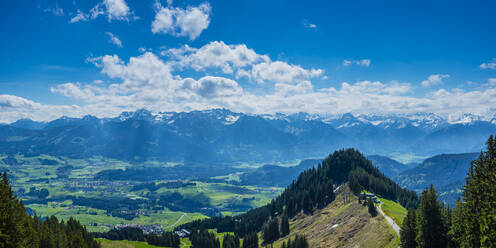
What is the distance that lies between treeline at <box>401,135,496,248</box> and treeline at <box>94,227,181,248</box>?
105 meters

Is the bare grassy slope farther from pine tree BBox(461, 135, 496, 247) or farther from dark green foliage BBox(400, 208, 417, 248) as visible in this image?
pine tree BBox(461, 135, 496, 247)

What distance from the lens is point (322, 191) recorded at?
477ft

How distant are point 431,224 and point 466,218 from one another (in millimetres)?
10369

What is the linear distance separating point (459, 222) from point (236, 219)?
6135 inches

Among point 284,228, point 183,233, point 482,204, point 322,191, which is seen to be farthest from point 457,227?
point 183,233

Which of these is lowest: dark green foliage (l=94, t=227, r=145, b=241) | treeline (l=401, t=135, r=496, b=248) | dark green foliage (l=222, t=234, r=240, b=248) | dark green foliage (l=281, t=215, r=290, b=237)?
dark green foliage (l=94, t=227, r=145, b=241)

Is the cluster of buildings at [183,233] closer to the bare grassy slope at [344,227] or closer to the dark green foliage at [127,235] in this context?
the dark green foliage at [127,235]

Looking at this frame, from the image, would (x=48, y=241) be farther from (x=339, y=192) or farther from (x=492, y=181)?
(x=339, y=192)

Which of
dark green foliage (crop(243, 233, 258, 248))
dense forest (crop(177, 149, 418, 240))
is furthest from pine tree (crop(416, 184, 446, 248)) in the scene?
dark green foliage (crop(243, 233, 258, 248))

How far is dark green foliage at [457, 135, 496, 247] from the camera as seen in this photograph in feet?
130

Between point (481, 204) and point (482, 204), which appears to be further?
point (481, 204)

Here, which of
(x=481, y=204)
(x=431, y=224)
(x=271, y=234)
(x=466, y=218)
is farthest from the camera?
(x=271, y=234)

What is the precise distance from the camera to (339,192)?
144000mm

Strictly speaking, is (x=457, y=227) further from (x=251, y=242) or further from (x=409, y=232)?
(x=251, y=242)
